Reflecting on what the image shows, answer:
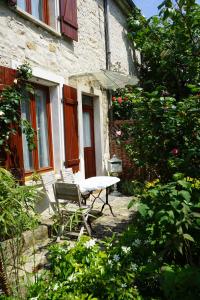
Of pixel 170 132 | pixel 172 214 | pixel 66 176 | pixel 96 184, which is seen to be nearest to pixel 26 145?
pixel 66 176

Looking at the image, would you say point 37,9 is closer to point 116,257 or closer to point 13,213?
point 13,213

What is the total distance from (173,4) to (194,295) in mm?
2384

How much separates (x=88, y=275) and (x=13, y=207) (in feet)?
2.51

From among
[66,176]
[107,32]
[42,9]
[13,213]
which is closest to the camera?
[13,213]

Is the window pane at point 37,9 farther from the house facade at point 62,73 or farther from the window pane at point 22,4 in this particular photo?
the window pane at point 22,4

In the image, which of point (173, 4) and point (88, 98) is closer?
point (173, 4)

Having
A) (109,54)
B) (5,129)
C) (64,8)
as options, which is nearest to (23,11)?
(64,8)

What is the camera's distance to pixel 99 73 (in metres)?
6.70

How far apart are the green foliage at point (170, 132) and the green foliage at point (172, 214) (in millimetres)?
643

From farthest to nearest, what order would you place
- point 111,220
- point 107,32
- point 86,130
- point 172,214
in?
point 107,32 < point 86,130 < point 111,220 < point 172,214

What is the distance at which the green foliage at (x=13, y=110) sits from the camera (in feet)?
13.5

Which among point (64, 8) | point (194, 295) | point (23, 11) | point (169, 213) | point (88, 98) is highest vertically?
point (64, 8)

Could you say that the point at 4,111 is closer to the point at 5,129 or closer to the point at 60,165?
the point at 5,129

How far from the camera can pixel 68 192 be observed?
13.3 ft
